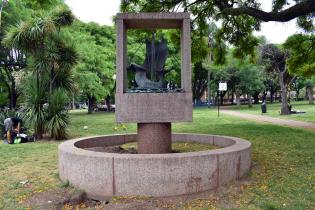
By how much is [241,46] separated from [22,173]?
11197 millimetres

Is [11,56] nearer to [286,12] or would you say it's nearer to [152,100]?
[286,12]

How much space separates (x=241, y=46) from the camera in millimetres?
16172

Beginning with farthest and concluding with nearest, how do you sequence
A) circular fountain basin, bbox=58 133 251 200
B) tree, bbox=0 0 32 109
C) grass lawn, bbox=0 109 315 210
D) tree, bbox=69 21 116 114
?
1. tree, bbox=69 21 116 114
2. tree, bbox=0 0 32 109
3. circular fountain basin, bbox=58 133 251 200
4. grass lawn, bbox=0 109 315 210

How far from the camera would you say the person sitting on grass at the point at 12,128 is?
45.0 ft

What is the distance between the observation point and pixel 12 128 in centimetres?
1427

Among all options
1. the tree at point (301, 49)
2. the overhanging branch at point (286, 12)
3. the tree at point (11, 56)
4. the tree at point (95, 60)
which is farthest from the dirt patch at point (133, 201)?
the tree at point (95, 60)

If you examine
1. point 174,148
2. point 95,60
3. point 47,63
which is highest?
point 95,60

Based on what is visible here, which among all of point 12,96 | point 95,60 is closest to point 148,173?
point 12,96

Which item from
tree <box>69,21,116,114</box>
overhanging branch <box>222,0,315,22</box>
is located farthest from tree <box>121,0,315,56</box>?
tree <box>69,21,116,114</box>

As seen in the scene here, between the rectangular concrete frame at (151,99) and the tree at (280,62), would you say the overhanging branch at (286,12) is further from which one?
the tree at (280,62)

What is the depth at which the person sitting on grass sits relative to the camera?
13711 millimetres

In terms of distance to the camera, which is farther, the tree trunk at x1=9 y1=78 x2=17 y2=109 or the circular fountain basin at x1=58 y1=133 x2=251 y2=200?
the tree trunk at x1=9 y1=78 x2=17 y2=109

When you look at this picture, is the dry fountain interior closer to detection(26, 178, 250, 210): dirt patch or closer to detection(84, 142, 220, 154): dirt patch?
detection(26, 178, 250, 210): dirt patch

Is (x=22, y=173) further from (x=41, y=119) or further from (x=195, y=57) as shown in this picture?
(x=195, y=57)
